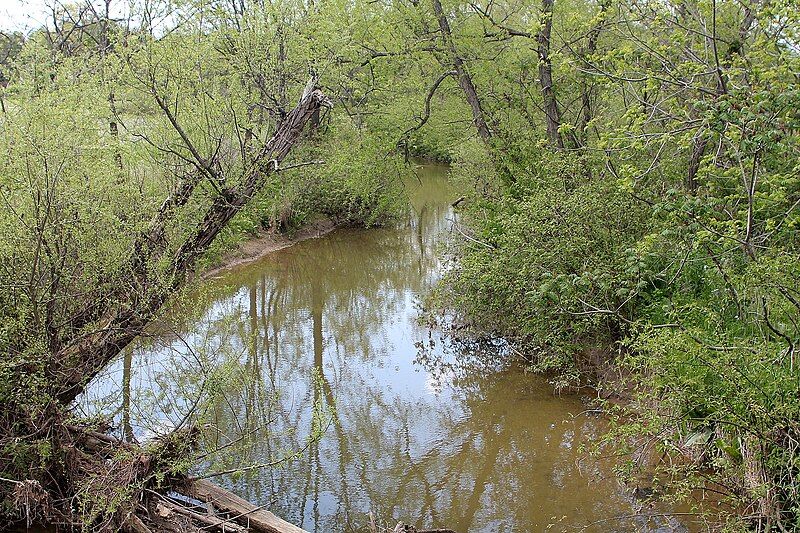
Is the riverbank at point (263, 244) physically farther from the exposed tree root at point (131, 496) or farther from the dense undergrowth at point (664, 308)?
the exposed tree root at point (131, 496)

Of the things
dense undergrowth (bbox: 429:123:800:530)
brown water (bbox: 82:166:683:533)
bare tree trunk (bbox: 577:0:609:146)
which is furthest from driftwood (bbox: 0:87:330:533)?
bare tree trunk (bbox: 577:0:609:146)

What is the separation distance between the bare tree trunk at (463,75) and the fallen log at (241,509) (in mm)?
9325

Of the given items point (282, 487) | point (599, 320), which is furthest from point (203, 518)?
point (599, 320)

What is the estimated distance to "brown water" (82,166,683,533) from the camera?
7.01 m

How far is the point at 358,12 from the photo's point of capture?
14.1 metres

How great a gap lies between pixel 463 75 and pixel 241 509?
31.7 ft

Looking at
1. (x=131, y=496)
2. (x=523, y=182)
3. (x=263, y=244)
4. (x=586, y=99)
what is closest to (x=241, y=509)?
(x=131, y=496)

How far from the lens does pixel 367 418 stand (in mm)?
9680

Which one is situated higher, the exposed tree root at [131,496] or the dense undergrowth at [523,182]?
the dense undergrowth at [523,182]

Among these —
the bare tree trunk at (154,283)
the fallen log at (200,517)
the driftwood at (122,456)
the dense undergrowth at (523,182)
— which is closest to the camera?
the dense undergrowth at (523,182)

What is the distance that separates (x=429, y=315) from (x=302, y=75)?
4.78m

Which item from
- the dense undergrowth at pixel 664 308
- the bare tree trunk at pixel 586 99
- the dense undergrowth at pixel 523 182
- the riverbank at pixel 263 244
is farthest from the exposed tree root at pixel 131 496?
the riverbank at pixel 263 244

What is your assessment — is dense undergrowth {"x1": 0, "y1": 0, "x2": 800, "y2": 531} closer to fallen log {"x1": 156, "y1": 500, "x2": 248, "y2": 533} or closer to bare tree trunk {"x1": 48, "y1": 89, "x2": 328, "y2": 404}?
bare tree trunk {"x1": 48, "y1": 89, "x2": 328, "y2": 404}

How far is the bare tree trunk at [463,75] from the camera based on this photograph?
13.6m
